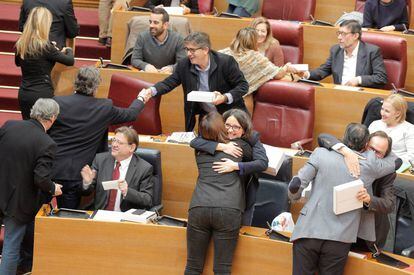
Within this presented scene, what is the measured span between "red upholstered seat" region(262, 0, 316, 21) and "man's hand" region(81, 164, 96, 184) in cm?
247

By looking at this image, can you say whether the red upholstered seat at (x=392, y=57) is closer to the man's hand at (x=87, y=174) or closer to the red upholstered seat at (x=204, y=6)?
the red upholstered seat at (x=204, y=6)

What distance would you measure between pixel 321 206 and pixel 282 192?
636 mm

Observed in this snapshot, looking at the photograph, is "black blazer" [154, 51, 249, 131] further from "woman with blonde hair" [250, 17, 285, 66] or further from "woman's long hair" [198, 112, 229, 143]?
"woman with blonde hair" [250, 17, 285, 66]

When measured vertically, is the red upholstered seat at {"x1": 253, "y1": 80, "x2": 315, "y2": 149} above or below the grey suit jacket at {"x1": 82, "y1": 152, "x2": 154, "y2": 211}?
above

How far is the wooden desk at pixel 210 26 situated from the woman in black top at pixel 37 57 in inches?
36.2

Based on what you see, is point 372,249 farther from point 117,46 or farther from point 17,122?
point 117,46

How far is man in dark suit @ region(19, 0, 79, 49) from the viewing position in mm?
5555

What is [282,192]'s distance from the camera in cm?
440

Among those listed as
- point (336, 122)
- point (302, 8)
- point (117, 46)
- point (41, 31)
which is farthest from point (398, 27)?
point (41, 31)

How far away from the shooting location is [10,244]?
Answer: 13.8ft

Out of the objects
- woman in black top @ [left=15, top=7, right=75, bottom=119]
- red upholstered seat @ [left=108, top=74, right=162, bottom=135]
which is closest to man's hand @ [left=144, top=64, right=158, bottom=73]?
red upholstered seat @ [left=108, top=74, right=162, bottom=135]

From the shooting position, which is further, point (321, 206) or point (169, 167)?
point (169, 167)

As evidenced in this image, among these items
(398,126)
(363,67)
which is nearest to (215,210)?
(398,126)

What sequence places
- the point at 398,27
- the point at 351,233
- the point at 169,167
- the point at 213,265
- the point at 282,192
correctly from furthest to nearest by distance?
the point at 398,27
the point at 169,167
the point at 282,192
the point at 213,265
the point at 351,233
